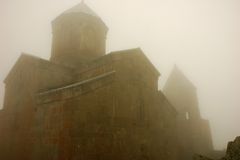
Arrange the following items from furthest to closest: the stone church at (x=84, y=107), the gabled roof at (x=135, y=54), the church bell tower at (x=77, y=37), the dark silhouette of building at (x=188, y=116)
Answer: the dark silhouette of building at (x=188, y=116) < the church bell tower at (x=77, y=37) < the gabled roof at (x=135, y=54) < the stone church at (x=84, y=107)

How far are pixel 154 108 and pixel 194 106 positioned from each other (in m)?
9.85

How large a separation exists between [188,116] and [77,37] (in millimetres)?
12027

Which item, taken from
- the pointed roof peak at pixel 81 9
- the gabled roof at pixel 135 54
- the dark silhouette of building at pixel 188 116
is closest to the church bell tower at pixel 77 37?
the pointed roof peak at pixel 81 9

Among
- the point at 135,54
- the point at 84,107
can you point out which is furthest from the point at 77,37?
the point at 84,107

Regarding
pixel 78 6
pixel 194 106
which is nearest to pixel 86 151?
pixel 78 6

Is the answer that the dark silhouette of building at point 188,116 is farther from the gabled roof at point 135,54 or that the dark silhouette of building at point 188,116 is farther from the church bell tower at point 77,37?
the church bell tower at point 77,37

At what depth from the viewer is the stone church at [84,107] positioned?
31.3 feet

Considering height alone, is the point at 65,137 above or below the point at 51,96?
below

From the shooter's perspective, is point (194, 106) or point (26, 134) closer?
point (26, 134)

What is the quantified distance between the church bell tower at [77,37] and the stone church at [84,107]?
0.22ft

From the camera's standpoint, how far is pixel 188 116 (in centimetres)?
2044

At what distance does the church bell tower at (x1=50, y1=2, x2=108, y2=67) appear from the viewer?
1492 centimetres

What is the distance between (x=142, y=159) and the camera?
1080 cm

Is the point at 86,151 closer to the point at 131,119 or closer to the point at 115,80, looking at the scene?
the point at 131,119
